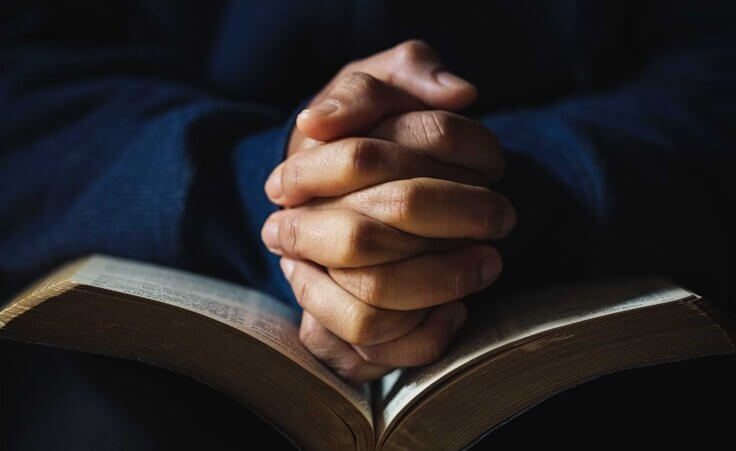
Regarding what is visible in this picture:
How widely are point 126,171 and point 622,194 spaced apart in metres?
0.53

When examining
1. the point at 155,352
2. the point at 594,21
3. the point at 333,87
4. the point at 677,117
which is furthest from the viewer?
the point at 594,21


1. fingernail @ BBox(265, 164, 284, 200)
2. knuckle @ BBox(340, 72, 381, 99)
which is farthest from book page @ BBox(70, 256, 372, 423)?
knuckle @ BBox(340, 72, 381, 99)

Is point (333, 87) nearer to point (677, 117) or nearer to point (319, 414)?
point (319, 414)

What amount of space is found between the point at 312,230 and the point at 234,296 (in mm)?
124

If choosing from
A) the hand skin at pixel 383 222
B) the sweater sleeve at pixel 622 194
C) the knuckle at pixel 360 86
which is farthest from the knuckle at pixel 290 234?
the sweater sleeve at pixel 622 194

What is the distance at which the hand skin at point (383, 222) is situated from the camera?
1.76ft

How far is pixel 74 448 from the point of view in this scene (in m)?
0.53

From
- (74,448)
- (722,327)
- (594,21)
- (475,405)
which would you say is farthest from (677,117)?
(74,448)

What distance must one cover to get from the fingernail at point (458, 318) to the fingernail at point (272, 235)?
18 cm

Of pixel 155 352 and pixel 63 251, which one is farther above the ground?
pixel 63 251

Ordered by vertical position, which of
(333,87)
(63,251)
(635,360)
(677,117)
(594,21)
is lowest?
(635,360)

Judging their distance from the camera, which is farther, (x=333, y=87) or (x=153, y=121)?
(x=153, y=121)

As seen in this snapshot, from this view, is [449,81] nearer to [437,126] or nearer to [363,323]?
[437,126]

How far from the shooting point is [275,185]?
1.99ft
